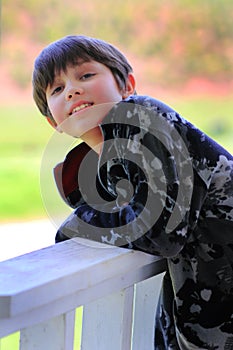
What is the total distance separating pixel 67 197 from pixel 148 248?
0.74ft

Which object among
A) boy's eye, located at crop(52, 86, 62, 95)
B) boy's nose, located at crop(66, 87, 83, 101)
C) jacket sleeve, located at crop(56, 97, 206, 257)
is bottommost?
jacket sleeve, located at crop(56, 97, 206, 257)

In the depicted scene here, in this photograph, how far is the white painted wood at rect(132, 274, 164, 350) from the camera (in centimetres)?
76

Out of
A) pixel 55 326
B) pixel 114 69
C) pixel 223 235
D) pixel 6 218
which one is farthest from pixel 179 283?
pixel 6 218

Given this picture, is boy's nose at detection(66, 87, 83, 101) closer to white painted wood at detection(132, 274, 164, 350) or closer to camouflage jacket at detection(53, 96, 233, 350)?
camouflage jacket at detection(53, 96, 233, 350)

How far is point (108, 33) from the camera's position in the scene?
3.68m

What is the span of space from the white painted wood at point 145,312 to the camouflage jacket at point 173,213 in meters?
0.03

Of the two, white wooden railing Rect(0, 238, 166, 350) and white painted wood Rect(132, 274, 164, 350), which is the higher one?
white wooden railing Rect(0, 238, 166, 350)

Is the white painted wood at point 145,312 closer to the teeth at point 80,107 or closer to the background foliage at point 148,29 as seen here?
the teeth at point 80,107

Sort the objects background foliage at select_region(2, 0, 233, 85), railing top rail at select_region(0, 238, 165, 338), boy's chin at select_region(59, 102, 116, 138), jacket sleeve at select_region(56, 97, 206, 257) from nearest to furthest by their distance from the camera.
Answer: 1. railing top rail at select_region(0, 238, 165, 338)
2. jacket sleeve at select_region(56, 97, 206, 257)
3. boy's chin at select_region(59, 102, 116, 138)
4. background foliage at select_region(2, 0, 233, 85)

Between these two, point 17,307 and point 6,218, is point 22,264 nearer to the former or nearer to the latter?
point 17,307

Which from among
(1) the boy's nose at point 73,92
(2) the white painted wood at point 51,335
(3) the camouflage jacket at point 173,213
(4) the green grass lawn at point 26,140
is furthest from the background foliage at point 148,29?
(2) the white painted wood at point 51,335

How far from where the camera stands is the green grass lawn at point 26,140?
364 cm

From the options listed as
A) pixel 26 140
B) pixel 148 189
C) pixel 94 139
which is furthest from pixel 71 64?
pixel 26 140

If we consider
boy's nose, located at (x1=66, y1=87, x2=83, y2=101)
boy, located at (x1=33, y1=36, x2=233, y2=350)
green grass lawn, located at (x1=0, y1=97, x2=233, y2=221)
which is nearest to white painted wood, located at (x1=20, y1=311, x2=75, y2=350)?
boy, located at (x1=33, y1=36, x2=233, y2=350)
